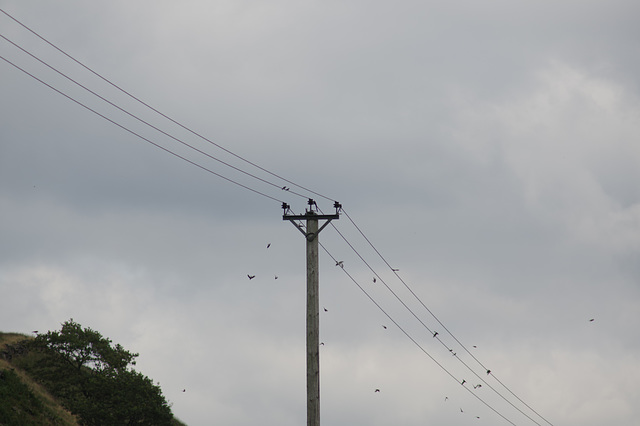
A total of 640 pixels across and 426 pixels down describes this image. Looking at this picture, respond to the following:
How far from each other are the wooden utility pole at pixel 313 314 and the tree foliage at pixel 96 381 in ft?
81.5

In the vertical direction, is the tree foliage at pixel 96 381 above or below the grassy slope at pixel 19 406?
above

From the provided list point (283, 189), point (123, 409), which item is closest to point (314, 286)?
point (283, 189)

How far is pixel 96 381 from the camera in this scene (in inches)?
1921

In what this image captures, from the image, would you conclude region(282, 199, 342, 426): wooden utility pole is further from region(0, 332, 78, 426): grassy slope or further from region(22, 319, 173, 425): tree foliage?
region(22, 319, 173, 425): tree foliage

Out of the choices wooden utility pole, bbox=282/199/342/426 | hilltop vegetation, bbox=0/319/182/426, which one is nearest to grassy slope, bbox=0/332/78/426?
hilltop vegetation, bbox=0/319/182/426

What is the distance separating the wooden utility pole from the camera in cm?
2577

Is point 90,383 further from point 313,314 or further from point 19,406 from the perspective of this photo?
point 313,314

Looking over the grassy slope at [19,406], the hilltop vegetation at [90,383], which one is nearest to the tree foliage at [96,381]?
the hilltop vegetation at [90,383]

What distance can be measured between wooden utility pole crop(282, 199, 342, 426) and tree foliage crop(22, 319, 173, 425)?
2483 cm

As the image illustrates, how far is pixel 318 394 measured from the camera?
2583cm

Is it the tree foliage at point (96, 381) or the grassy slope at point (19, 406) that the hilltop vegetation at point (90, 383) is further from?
the grassy slope at point (19, 406)

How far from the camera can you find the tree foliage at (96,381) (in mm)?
47406

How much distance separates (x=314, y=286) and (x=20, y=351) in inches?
1726

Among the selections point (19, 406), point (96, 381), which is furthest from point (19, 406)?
point (96, 381)
